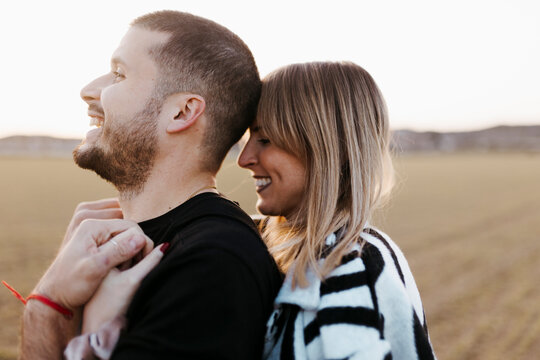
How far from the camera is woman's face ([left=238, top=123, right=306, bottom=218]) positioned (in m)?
2.55

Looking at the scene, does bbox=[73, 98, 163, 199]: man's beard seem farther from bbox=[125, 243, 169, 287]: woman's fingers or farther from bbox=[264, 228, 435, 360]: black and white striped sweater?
bbox=[264, 228, 435, 360]: black and white striped sweater

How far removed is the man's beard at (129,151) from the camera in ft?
7.50

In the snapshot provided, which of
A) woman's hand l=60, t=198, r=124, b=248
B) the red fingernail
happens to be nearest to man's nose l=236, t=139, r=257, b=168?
woman's hand l=60, t=198, r=124, b=248

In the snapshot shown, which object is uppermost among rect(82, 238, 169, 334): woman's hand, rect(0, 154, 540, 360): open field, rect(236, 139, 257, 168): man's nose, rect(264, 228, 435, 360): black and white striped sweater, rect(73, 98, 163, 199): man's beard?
rect(73, 98, 163, 199): man's beard

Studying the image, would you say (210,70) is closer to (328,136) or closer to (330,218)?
A: (328,136)

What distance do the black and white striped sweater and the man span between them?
120mm

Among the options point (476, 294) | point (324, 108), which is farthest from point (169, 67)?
point (476, 294)

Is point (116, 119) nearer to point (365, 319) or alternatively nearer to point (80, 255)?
point (80, 255)

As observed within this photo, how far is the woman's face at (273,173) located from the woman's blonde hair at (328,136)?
0.06 m

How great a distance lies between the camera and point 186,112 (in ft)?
7.69

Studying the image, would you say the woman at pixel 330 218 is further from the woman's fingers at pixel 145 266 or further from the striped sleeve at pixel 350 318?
the woman's fingers at pixel 145 266

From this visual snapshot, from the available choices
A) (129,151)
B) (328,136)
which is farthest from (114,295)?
(328,136)

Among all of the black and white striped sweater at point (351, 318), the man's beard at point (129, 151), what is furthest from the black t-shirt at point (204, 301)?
the man's beard at point (129, 151)

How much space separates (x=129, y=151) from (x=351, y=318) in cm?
121
